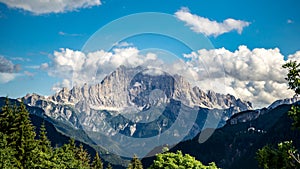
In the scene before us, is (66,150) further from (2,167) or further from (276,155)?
(276,155)

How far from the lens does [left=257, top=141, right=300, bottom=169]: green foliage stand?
901 inches

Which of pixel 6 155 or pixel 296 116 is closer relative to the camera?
pixel 296 116

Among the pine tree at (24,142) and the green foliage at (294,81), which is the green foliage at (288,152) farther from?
the pine tree at (24,142)

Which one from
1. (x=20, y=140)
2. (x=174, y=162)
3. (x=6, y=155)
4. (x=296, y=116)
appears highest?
(x=20, y=140)

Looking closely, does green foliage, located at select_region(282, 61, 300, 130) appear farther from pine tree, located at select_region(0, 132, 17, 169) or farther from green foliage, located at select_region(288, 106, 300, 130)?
pine tree, located at select_region(0, 132, 17, 169)

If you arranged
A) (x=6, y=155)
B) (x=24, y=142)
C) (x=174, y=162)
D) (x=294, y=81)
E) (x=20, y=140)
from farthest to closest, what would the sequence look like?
1. (x=24, y=142)
2. (x=20, y=140)
3. (x=6, y=155)
4. (x=174, y=162)
5. (x=294, y=81)

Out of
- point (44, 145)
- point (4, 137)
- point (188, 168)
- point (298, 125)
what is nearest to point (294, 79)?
point (298, 125)

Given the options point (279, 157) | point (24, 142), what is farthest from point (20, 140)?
point (279, 157)

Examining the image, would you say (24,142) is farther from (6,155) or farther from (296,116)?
(296,116)

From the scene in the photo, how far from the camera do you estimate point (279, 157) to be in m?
24.0

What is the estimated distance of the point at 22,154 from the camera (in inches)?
2854

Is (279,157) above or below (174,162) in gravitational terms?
above

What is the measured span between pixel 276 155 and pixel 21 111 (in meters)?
63.6

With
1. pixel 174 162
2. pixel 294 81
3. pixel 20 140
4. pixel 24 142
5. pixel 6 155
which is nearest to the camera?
pixel 294 81
